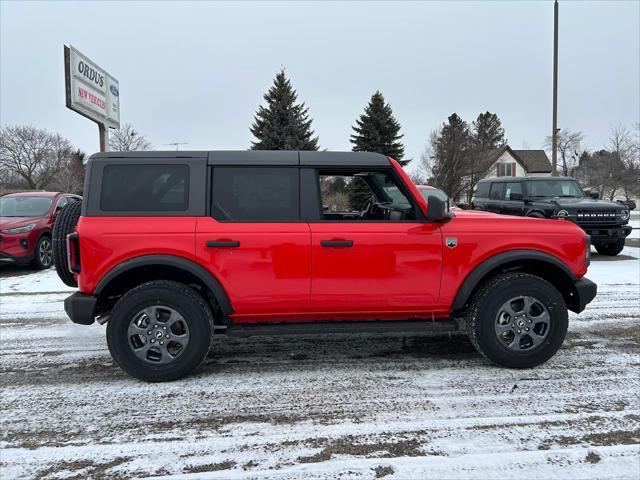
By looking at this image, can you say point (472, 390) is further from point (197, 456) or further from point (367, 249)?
point (197, 456)

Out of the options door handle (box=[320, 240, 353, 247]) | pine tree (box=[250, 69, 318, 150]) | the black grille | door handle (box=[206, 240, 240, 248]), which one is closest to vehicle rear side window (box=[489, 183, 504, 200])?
the black grille

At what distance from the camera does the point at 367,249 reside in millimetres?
3762

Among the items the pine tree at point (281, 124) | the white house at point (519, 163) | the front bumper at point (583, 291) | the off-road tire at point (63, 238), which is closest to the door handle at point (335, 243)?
the front bumper at point (583, 291)

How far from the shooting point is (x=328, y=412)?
10.6ft

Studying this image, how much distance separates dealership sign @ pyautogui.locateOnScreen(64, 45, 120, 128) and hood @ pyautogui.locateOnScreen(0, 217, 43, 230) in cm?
358

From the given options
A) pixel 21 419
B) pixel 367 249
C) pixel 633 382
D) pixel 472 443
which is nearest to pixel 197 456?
pixel 21 419

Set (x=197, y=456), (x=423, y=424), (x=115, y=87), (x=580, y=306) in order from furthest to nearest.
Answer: (x=115, y=87), (x=580, y=306), (x=423, y=424), (x=197, y=456)

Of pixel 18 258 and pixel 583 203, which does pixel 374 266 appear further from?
pixel 583 203

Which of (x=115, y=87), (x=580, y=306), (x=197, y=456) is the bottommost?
(x=197, y=456)

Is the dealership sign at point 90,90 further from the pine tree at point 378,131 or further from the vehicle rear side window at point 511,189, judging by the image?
the pine tree at point 378,131

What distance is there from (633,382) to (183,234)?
3.83 meters

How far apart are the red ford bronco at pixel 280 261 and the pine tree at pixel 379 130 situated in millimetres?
32296

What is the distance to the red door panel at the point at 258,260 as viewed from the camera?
3676 mm

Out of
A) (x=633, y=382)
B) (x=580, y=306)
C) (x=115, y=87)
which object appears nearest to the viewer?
(x=633, y=382)
